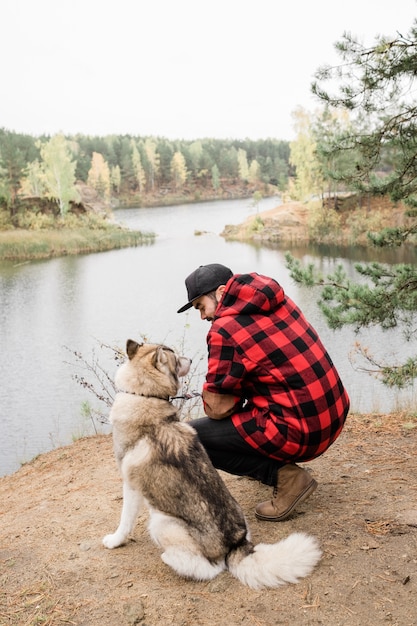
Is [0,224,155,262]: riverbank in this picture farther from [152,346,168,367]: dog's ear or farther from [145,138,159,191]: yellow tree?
[145,138,159,191]: yellow tree

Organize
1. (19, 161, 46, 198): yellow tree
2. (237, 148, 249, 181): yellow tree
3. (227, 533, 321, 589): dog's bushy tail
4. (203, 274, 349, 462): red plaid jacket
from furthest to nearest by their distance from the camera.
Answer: (237, 148, 249, 181): yellow tree, (19, 161, 46, 198): yellow tree, (203, 274, 349, 462): red plaid jacket, (227, 533, 321, 589): dog's bushy tail

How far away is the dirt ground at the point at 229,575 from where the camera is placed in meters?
2.59

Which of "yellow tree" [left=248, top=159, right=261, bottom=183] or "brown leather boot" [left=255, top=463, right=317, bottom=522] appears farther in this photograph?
"yellow tree" [left=248, top=159, right=261, bottom=183]

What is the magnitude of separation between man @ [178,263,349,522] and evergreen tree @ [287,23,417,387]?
3.12m

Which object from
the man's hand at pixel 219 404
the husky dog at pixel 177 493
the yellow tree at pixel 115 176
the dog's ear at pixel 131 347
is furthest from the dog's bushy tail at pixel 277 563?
the yellow tree at pixel 115 176

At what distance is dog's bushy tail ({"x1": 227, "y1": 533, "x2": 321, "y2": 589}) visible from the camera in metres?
2.70

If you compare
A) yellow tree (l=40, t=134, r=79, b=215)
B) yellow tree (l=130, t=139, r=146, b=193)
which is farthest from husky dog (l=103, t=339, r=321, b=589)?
yellow tree (l=130, t=139, r=146, b=193)

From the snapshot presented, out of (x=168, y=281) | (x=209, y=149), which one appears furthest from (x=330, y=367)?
(x=209, y=149)

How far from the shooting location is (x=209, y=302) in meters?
3.29

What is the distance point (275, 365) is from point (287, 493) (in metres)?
0.96

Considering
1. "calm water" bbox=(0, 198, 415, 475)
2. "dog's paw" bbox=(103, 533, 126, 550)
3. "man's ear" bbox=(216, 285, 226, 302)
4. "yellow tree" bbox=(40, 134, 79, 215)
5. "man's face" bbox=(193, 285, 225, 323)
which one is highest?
"yellow tree" bbox=(40, 134, 79, 215)

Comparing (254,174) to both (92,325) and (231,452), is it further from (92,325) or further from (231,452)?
(231,452)

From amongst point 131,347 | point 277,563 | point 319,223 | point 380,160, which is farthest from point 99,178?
point 277,563

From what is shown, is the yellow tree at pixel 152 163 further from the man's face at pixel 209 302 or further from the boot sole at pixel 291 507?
the boot sole at pixel 291 507
